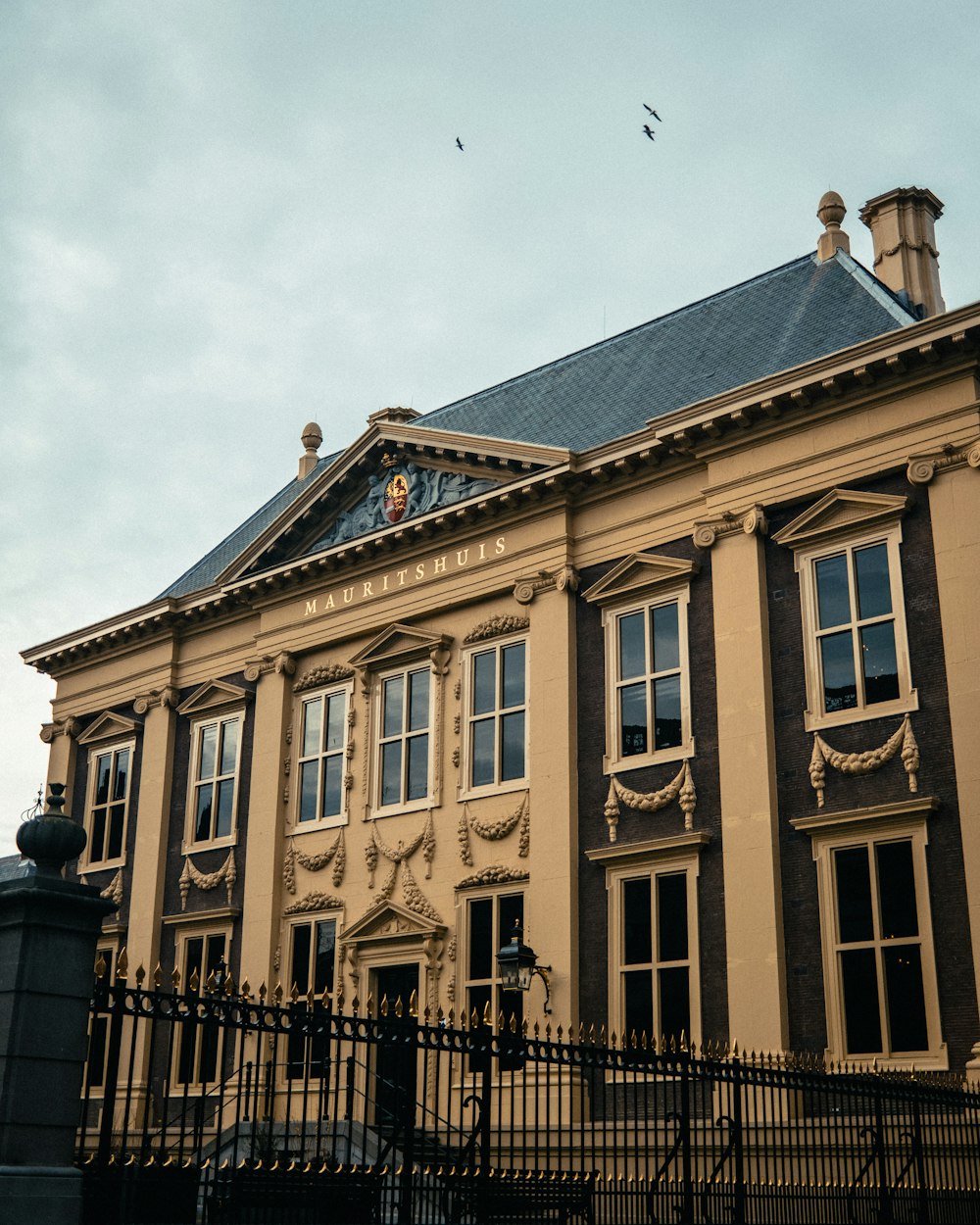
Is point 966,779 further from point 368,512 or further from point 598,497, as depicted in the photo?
point 368,512

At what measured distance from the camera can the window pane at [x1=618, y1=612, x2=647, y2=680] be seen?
23547 millimetres

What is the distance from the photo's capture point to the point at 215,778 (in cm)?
3023

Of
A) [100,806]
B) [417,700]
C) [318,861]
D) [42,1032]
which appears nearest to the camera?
[42,1032]

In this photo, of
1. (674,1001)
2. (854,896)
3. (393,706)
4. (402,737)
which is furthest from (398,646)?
(854,896)

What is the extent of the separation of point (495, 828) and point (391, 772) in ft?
10.4

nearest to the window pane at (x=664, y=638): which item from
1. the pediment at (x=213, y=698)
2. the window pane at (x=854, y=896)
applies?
the window pane at (x=854, y=896)

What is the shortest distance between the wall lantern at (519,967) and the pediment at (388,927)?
214 centimetres

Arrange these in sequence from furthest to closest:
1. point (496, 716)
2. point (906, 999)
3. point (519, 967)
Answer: point (496, 716) < point (519, 967) < point (906, 999)

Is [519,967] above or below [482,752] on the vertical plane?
below

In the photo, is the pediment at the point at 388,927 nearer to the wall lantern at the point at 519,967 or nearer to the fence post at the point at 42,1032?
the wall lantern at the point at 519,967

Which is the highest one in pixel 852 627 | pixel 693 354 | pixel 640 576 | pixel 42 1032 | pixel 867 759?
pixel 693 354

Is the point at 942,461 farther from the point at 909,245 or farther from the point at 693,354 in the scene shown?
the point at 693,354

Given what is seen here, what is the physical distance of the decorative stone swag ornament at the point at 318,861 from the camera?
26.8 m

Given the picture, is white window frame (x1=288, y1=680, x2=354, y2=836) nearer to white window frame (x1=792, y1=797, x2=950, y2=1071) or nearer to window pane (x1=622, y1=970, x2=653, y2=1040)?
window pane (x1=622, y1=970, x2=653, y2=1040)
